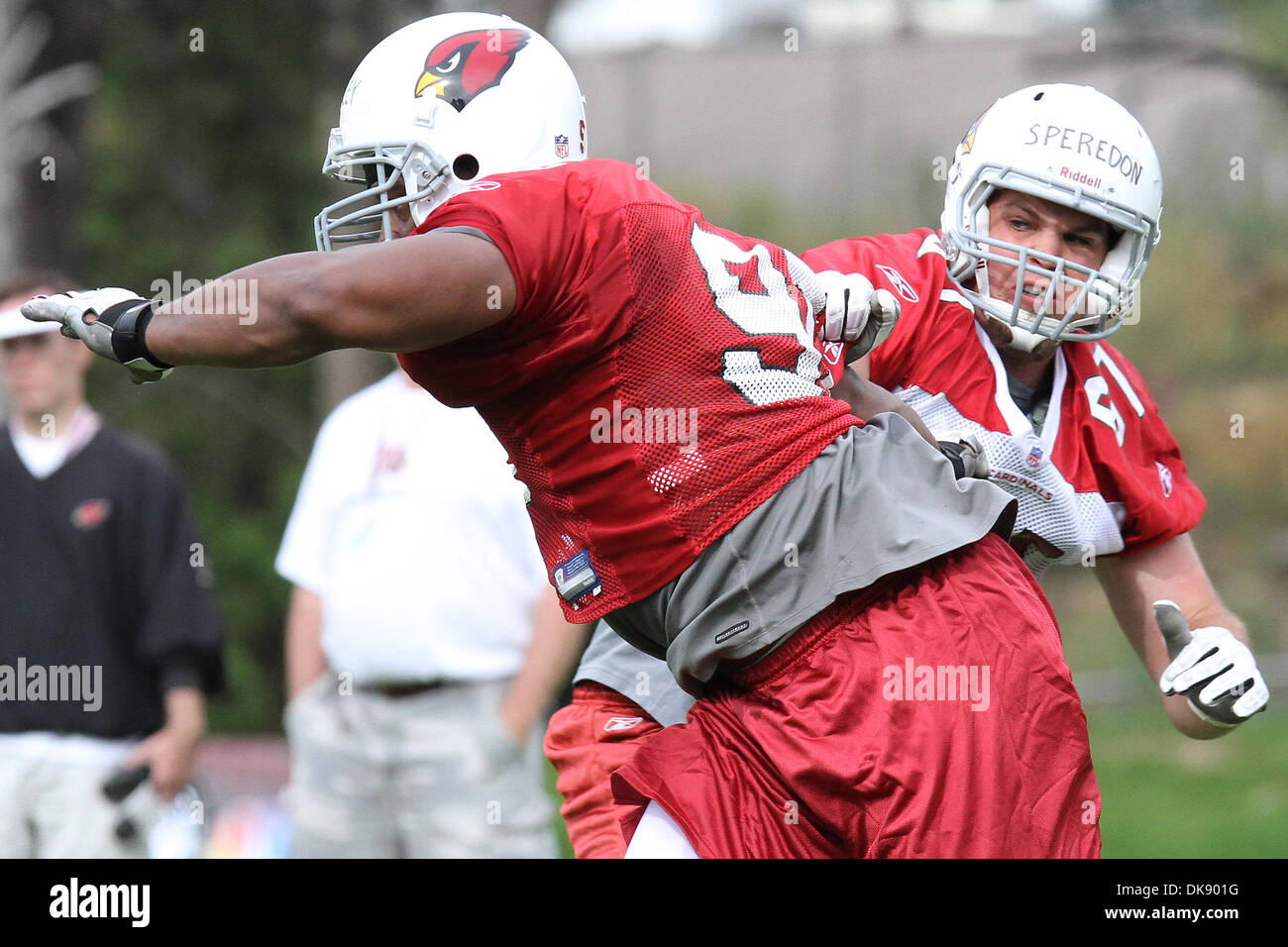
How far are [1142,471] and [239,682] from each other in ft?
36.1

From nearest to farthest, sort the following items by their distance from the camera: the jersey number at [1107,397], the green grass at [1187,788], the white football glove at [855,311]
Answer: the white football glove at [855,311], the jersey number at [1107,397], the green grass at [1187,788]

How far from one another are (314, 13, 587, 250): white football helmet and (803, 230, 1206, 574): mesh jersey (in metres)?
0.67

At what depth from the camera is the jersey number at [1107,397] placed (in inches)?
126

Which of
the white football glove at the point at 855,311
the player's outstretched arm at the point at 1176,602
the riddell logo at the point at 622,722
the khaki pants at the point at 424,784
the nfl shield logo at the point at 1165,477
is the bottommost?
the khaki pants at the point at 424,784

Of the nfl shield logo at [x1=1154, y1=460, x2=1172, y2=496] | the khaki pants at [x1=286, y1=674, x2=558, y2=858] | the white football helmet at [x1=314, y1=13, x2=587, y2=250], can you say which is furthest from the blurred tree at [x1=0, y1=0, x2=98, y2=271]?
the nfl shield logo at [x1=1154, y1=460, x2=1172, y2=496]

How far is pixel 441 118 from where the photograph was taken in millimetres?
2678

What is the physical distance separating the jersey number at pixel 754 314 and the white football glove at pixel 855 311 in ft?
0.45

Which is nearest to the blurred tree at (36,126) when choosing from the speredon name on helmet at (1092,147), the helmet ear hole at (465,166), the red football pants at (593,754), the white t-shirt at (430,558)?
the white t-shirt at (430,558)

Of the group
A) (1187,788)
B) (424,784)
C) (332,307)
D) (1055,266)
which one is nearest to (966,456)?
(1055,266)

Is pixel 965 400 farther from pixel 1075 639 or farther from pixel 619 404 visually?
pixel 1075 639

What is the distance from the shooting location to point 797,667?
256 centimetres

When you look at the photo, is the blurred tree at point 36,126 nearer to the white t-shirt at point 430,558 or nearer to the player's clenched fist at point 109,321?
the white t-shirt at point 430,558

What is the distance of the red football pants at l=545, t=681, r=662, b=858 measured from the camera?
10.7 feet

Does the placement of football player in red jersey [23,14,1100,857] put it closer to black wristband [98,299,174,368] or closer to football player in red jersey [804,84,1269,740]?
black wristband [98,299,174,368]
